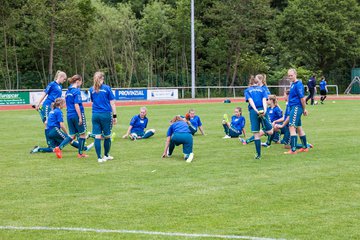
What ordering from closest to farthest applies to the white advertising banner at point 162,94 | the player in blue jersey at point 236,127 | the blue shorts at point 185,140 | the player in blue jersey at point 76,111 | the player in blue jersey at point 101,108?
the player in blue jersey at point 101,108 < the blue shorts at point 185,140 < the player in blue jersey at point 76,111 < the player in blue jersey at point 236,127 < the white advertising banner at point 162,94

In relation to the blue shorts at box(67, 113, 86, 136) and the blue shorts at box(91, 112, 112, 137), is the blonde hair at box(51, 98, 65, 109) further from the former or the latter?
the blue shorts at box(91, 112, 112, 137)

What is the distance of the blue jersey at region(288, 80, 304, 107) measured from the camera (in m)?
13.7

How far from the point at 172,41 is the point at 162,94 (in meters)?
12.8

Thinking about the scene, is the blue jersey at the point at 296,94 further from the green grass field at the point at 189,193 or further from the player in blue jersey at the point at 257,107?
the green grass field at the point at 189,193

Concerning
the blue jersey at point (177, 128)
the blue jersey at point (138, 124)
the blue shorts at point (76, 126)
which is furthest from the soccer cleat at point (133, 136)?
the blue jersey at point (177, 128)

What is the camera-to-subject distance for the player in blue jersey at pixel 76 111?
1362cm

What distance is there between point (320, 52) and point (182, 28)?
46.1 feet

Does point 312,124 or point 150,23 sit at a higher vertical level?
point 150,23

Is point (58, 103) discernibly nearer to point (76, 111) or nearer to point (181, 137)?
point (76, 111)

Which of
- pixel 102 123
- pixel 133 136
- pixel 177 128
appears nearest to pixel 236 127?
pixel 133 136

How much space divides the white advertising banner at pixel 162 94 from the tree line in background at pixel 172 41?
8519mm

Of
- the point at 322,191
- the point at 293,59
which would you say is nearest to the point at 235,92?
the point at 293,59

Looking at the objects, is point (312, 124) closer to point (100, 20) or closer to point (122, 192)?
point (122, 192)

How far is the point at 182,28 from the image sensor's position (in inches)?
2213
